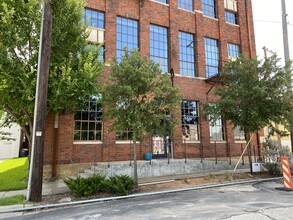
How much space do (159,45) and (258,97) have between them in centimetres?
727

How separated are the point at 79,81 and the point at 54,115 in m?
3.43

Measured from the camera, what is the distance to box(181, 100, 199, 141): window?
1491cm

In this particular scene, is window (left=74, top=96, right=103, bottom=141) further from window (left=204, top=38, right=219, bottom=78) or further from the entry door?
window (left=204, top=38, right=219, bottom=78)

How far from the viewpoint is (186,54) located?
1614 cm

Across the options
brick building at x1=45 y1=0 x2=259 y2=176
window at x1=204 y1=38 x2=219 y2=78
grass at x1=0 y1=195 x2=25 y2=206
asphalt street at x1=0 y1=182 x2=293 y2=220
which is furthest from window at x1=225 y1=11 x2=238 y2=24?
grass at x1=0 y1=195 x2=25 y2=206

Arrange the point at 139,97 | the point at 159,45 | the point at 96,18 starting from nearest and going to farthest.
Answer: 1. the point at 139,97
2. the point at 96,18
3. the point at 159,45

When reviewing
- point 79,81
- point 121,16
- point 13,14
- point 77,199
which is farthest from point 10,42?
point 121,16

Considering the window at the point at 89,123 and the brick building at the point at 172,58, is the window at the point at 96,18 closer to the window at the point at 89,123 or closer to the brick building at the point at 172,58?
the brick building at the point at 172,58

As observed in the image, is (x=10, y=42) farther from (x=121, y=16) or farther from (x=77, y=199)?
(x=121, y=16)

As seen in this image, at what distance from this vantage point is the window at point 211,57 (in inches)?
657

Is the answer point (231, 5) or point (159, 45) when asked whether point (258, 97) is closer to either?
point (159, 45)

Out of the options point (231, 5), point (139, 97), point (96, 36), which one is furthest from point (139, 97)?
point (231, 5)

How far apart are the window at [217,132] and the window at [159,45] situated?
5175 mm

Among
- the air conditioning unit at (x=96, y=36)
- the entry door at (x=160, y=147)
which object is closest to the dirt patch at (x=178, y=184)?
the entry door at (x=160, y=147)
